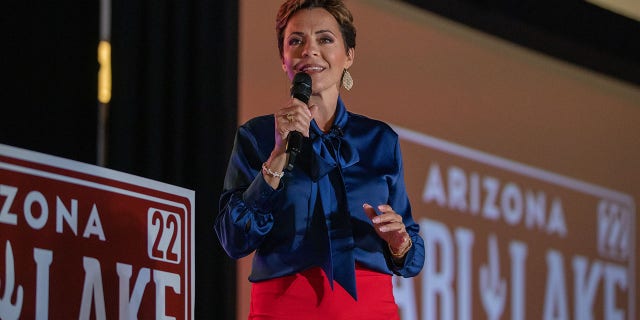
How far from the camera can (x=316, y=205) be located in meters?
2.04

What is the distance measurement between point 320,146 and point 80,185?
1.44 feet

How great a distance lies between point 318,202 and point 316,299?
0.57 feet

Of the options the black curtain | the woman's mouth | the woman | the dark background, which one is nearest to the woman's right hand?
the woman

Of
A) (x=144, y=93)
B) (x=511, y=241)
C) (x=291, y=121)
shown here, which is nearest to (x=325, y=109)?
(x=291, y=121)

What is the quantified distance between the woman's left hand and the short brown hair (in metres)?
0.33

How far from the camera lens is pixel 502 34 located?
15.9 feet

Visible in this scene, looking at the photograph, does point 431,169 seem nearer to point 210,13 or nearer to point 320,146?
point 210,13

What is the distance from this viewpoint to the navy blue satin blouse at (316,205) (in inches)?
77.6

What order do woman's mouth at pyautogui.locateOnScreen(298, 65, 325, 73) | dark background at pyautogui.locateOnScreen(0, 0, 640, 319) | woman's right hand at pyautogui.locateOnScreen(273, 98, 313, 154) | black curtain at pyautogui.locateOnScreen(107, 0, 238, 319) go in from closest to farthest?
woman's right hand at pyautogui.locateOnScreen(273, 98, 313, 154), woman's mouth at pyautogui.locateOnScreen(298, 65, 325, 73), dark background at pyautogui.locateOnScreen(0, 0, 640, 319), black curtain at pyautogui.locateOnScreen(107, 0, 238, 319)

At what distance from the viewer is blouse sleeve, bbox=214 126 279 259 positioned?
194 centimetres

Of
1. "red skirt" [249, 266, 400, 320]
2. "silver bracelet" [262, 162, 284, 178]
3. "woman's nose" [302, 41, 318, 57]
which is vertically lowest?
"red skirt" [249, 266, 400, 320]

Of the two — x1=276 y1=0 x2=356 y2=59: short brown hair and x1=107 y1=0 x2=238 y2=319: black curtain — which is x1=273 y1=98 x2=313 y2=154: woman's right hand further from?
x1=107 y1=0 x2=238 y2=319: black curtain

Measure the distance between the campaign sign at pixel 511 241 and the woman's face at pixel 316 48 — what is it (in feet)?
6.66

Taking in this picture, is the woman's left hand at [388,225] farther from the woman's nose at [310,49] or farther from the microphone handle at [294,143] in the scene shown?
the woman's nose at [310,49]
